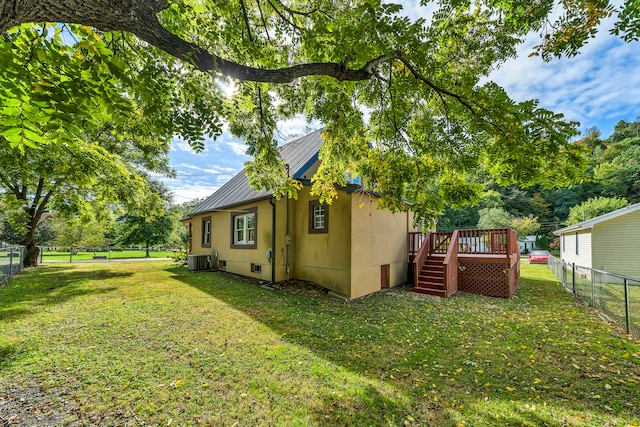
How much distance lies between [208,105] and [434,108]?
4.73m

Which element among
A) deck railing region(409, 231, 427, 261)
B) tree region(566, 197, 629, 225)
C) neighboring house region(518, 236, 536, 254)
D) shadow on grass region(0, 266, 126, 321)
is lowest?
neighboring house region(518, 236, 536, 254)

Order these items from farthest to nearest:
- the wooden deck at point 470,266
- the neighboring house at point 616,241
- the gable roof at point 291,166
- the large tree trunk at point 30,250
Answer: the large tree trunk at point 30,250
the neighboring house at point 616,241
the gable roof at point 291,166
the wooden deck at point 470,266

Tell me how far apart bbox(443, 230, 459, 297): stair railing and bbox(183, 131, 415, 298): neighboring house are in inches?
78.1

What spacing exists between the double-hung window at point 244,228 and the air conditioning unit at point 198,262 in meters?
2.79

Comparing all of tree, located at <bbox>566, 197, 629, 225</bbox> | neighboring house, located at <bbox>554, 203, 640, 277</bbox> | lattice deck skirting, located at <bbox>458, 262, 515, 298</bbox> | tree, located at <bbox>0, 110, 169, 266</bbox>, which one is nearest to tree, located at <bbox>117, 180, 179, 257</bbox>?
tree, located at <bbox>0, 110, 169, 266</bbox>

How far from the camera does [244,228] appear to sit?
11.6m

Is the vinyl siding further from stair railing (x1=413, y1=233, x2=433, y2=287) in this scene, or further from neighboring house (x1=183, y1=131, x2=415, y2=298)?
neighboring house (x1=183, y1=131, x2=415, y2=298)

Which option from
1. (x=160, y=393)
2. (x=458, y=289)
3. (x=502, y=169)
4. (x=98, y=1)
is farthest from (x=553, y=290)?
(x=98, y=1)

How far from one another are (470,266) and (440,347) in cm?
629

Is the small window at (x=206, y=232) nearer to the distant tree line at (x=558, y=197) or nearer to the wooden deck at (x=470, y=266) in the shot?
the wooden deck at (x=470, y=266)

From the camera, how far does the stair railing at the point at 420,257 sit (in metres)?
9.70

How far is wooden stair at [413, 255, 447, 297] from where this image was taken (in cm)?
915

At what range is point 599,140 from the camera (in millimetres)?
51750

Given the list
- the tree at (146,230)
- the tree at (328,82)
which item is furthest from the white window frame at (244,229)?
the tree at (146,230)
